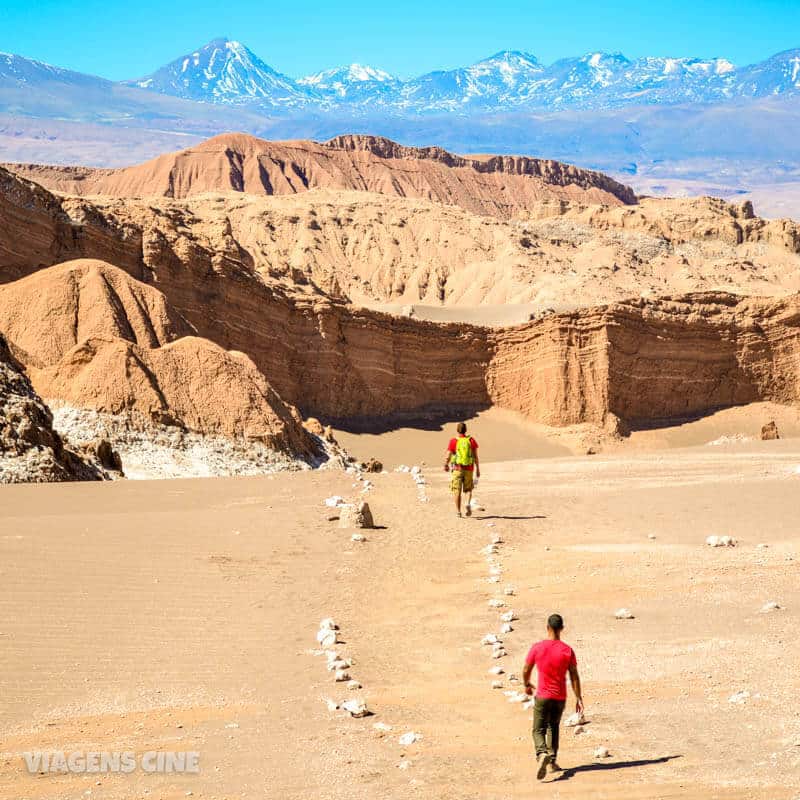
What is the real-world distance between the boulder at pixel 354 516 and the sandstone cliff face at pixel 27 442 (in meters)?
4.94

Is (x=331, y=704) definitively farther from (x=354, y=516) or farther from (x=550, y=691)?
(x=354, y=516)

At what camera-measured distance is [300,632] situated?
34.3 ft

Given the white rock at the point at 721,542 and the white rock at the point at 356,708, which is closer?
the white rock at the point at 356,708

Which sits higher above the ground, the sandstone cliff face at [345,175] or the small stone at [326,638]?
the sandstone cliff face at [345,175]

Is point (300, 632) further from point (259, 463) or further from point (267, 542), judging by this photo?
point (259, 463)

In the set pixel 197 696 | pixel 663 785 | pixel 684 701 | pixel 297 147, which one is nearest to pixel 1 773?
pixel 197 696

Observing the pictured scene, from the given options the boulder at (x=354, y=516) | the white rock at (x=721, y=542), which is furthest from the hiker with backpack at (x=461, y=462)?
the white rock at (x=721, y=542)

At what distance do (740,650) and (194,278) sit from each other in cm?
3061

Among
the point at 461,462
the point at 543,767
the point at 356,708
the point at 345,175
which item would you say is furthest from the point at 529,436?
the point at 345,175

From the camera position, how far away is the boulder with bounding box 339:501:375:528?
15547 mm

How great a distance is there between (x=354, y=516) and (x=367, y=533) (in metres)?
0.35

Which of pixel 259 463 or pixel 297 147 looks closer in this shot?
pixel 259 463

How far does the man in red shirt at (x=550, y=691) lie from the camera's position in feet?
22.9

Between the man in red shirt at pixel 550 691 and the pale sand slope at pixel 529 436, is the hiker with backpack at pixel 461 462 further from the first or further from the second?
the pale sand slope at pixel 529 436
